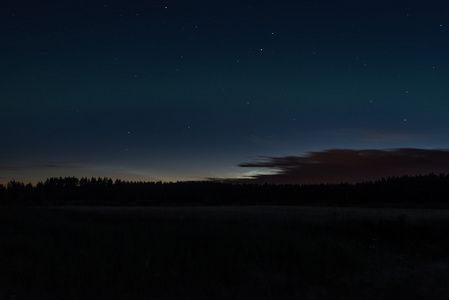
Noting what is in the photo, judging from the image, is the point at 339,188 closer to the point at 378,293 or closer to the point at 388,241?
the point at 388,241

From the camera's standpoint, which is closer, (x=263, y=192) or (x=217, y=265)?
(x=217, y=265)

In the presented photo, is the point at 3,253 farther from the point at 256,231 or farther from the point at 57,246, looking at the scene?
the point at 256,231

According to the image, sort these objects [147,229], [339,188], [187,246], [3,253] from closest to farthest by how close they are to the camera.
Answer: [3,253] → [187,246] → [147,229] → [339,188]

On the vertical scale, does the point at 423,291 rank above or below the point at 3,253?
below

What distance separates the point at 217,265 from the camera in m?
11.5

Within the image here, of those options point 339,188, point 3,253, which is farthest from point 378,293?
point 339,188

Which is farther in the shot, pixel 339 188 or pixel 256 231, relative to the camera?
pixel 339 188

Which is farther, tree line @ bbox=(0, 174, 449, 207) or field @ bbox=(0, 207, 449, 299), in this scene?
tree line @ bbox=(0, 174, 449, 207)

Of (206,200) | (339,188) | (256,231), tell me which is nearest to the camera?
(256,231)

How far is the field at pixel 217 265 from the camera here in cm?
954

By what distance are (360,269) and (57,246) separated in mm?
9915

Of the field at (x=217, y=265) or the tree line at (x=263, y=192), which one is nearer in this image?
the field at (x=217, y=265)

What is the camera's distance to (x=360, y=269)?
1169 centimetres

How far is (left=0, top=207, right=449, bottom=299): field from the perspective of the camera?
9.54 metres
